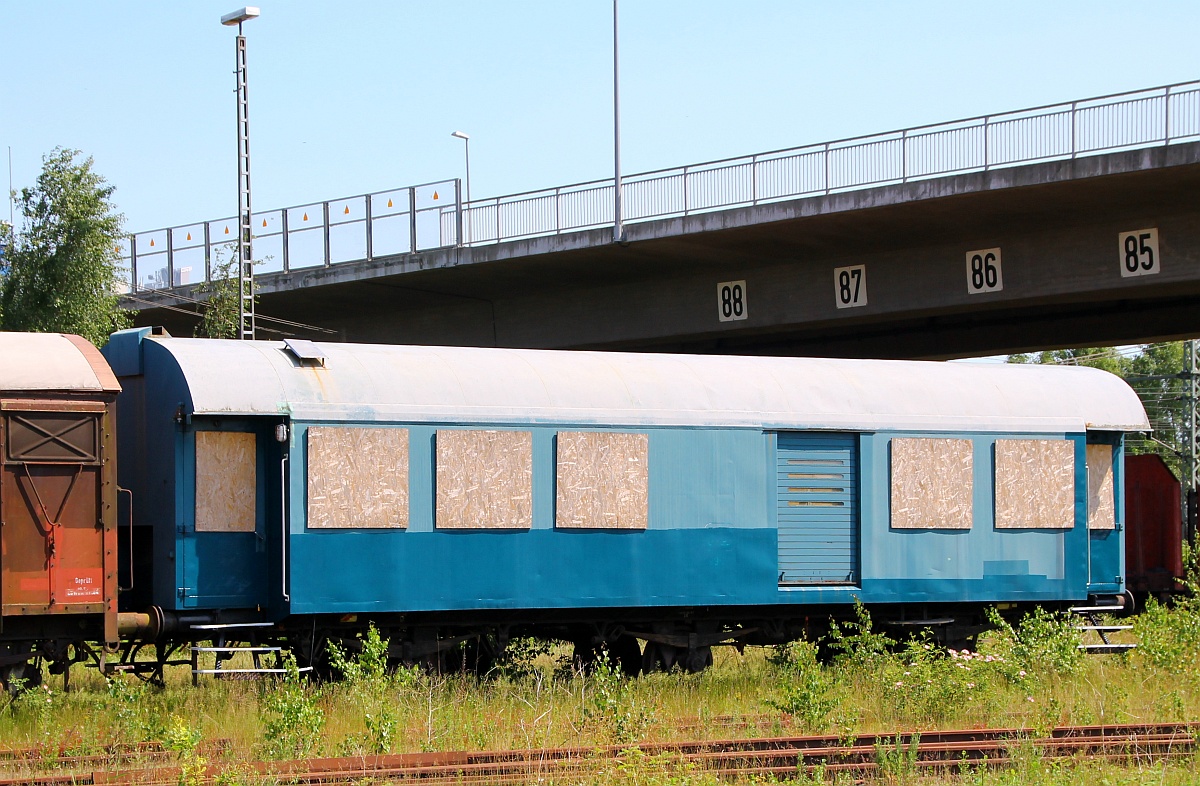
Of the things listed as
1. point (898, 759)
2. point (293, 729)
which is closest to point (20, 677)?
point (293, 729)

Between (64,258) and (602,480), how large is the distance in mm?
14218

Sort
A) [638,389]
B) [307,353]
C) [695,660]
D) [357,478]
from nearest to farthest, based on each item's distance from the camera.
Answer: [357,478]
[307,353]
[638,389]
[695,660]

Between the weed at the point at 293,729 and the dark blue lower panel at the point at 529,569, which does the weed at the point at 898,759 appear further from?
the dark blue lower panel at the point at 529,569

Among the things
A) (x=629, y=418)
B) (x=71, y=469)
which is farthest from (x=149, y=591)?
(x=629, y=418)

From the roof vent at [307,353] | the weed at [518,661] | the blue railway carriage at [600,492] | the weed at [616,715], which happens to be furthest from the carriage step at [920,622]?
the roof vent at [307,353]

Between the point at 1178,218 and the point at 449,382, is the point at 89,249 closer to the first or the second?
the point at 449,382

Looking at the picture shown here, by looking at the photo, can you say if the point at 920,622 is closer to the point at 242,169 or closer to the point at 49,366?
the point at 49,366

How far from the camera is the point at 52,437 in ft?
38.8

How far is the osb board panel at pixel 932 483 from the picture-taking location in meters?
15.3

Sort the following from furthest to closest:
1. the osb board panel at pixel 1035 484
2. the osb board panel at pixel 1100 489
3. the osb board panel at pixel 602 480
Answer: the osb board panel at pixel 1100 489
the osb board panel at pixel 1035 484
the osb board panel at pixel 602 480

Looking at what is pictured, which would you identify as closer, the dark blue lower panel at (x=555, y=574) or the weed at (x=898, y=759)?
the weed at (x=898, y=759)

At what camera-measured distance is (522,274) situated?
28875 millimetres

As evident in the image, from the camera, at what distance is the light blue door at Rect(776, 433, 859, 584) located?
1507 centimetres

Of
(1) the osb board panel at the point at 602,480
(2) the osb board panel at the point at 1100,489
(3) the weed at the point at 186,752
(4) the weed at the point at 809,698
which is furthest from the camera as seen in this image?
(2) the osb board panel at the point at 1100,489
